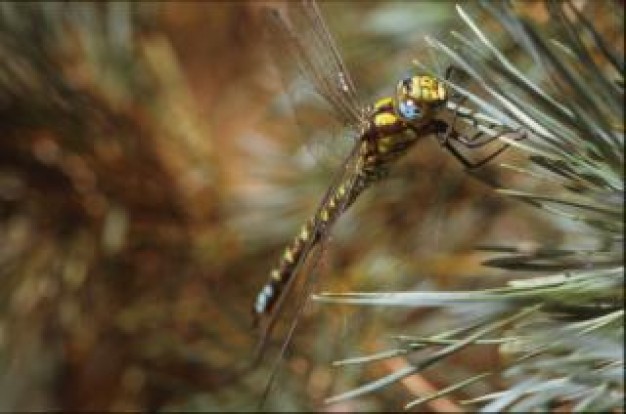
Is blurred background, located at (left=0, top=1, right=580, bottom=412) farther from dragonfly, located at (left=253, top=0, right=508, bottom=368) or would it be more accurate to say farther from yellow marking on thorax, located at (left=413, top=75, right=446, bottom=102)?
yellow marking on thorax, located at (left=413, top=75, right=446, bottom=102)

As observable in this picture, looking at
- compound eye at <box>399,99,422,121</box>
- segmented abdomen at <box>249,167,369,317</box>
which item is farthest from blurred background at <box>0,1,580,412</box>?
compound eye at <box>399,99,422,121</box>

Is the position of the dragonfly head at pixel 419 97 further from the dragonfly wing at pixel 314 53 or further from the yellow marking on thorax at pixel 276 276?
the yellow marking on thorax at pixel 276 276

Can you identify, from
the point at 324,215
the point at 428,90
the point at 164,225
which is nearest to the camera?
the point at 428,90

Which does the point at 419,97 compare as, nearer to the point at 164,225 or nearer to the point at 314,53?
the point at 314,53

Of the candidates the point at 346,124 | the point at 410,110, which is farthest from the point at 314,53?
the point at 410,110

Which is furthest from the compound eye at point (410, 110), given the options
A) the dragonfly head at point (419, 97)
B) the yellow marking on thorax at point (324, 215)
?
the yellow marking on thorax at point (324, 215)

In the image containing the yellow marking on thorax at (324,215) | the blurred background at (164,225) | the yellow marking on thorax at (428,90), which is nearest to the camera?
the yellow marking on thorax at (428,90)

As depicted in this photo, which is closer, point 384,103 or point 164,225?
point 384,103
